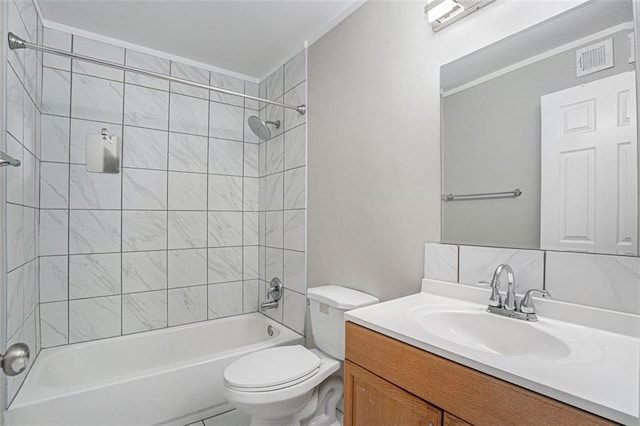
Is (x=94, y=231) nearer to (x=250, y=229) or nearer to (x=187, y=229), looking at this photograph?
(x=187, y=229)

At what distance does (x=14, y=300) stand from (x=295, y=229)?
1467 millimetres

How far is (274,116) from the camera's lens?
8.24 ft

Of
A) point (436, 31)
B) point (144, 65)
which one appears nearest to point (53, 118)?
point (144, 65)

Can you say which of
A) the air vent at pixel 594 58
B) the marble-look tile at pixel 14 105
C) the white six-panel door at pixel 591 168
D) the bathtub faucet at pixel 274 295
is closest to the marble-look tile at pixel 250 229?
the bathtub faucet at pixel 274 295

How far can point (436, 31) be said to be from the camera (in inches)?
52.4

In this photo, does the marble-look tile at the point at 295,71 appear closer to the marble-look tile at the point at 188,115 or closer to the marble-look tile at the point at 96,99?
the marble-look tile at the point at 188,115

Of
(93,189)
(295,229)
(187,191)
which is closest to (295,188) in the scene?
(295,229)

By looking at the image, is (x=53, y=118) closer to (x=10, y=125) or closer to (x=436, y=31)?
(x=10, y=125)

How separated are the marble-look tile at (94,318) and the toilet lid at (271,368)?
3.62ft

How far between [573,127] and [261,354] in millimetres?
1596

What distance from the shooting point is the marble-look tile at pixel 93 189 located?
198cm

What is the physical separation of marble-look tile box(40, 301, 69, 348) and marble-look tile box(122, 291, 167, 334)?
0.30 meters

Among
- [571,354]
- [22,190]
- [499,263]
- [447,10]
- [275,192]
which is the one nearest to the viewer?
[571,354]

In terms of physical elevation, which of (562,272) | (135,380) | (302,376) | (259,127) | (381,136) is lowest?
(135,380)
